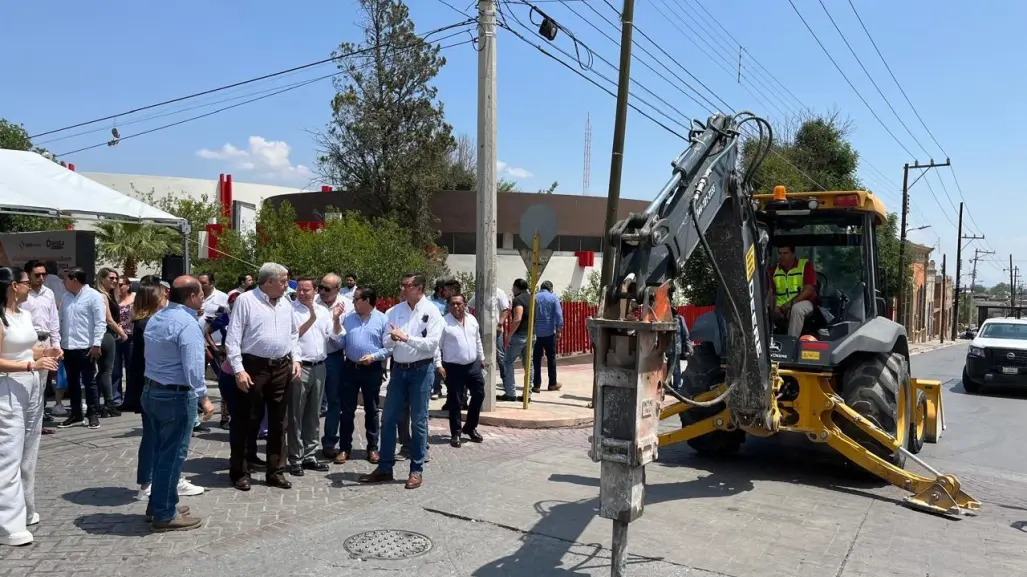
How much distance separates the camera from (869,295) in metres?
7.87

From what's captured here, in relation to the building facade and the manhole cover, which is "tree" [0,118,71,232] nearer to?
the building facade

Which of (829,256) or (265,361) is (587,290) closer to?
(829,256)

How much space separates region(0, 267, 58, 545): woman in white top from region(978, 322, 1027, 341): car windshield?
59.6ft

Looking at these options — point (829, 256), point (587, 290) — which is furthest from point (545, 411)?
point (587, 290)

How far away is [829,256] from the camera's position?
8195 millimetres

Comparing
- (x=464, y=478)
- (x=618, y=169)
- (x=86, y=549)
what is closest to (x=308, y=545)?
(x=86, y=549)

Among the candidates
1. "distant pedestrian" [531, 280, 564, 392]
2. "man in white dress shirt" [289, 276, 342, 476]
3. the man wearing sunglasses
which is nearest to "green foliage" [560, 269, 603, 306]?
"distant pedestrian" [531, 280, 564, 392]

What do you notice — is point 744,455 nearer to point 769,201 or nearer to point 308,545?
point 769,201

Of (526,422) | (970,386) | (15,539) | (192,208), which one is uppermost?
(192,208)

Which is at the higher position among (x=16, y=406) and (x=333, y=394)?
(x=16, y=406)

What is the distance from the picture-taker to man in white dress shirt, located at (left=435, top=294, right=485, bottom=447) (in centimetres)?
846

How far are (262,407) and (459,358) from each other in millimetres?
2417

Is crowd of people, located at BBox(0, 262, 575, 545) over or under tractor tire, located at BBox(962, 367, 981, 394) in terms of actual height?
over

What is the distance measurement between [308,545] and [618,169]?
26.1 feet
